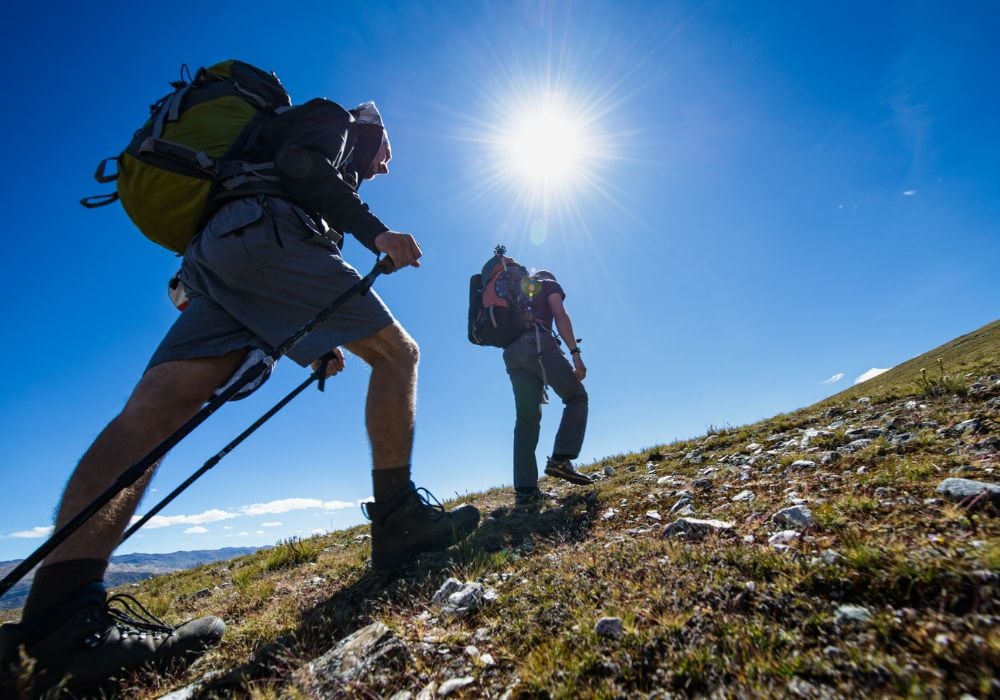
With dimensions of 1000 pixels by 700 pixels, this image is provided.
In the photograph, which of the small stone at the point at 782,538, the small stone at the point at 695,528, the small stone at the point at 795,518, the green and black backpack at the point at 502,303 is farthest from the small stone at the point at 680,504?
the green and black backpack at the point at 502,303

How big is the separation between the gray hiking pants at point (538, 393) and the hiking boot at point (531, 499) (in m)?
0.37

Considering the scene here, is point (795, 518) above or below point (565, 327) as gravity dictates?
below

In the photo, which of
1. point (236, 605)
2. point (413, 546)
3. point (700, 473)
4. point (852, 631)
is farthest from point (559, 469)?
point (852, 631)

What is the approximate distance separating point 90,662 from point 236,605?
164 centimetres

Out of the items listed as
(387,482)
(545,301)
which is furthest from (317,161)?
(545,301)

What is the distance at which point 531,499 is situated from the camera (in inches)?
255

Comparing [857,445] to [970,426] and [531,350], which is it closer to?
[970,426]

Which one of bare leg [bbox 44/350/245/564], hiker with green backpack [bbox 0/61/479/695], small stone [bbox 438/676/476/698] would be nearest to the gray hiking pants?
hiker with green backpack [bbox 0/61/479/695]

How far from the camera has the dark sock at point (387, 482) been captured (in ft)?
12.7

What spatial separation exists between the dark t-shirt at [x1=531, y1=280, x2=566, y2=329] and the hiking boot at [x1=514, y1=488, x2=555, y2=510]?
110 inches

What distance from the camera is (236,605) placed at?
405cm

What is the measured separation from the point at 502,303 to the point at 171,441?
5.15m

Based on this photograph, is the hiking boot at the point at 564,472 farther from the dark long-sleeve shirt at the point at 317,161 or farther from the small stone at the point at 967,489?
the small stone at the point at 967,489

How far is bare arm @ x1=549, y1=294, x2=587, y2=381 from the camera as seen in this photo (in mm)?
7560
